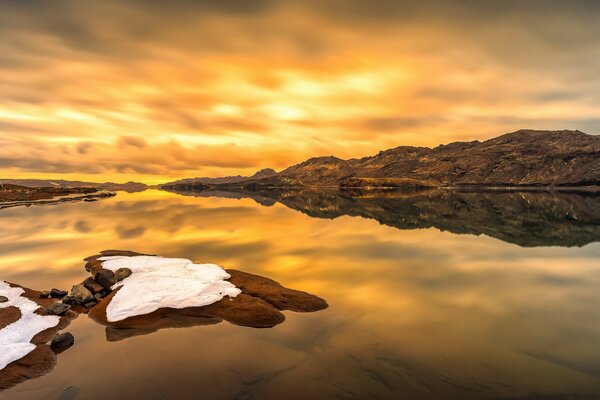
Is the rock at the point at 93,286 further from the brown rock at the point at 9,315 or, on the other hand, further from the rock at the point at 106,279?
the brown rock at the point at 9,315

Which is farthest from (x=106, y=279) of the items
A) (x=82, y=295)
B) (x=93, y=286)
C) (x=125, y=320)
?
(x=125, y=320)

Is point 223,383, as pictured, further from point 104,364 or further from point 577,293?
point 577,293

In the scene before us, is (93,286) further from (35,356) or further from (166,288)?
(35,356)

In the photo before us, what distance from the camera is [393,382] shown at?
12297 mm

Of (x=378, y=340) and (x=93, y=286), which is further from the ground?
(x=378, y=340)

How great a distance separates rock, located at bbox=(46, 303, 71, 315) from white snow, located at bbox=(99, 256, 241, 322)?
2.51 m

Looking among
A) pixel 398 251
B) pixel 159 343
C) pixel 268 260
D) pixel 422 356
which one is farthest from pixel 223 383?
pixel 398 251

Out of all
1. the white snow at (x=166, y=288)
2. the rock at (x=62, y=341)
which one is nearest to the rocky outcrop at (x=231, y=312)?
the white snow at (x=166, y=288)

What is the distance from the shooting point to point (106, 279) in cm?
2402

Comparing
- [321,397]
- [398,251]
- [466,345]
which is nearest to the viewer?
[321,397]

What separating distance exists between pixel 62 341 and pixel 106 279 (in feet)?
28.3

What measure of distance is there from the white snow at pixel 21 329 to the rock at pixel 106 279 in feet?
12.7

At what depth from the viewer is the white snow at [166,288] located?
19.3m

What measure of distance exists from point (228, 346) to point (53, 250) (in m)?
37.5
